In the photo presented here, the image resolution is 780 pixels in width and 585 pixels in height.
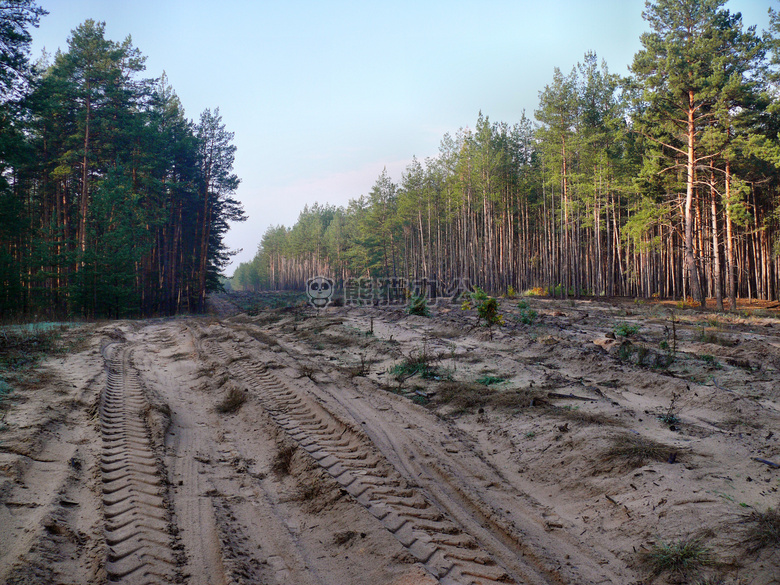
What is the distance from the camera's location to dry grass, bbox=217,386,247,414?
649 centimetres

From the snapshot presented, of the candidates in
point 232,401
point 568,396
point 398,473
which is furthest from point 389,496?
point 232,401

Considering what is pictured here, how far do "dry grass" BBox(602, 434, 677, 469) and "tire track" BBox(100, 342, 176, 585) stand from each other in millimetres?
4062

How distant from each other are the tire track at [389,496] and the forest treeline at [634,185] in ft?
68.4

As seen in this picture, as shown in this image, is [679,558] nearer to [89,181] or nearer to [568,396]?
[568,396]

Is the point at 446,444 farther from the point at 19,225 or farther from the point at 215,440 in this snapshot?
the point at 19,225

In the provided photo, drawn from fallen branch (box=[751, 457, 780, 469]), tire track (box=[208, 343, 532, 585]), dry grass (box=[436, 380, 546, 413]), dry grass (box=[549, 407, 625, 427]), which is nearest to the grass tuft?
tire track (box=[208, 343, 532, 585])

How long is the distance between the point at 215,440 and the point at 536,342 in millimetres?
8072

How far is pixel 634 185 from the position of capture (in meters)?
22.1

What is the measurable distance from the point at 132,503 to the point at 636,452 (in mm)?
4775

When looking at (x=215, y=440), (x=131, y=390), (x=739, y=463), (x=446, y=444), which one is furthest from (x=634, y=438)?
(x=131, y=390)

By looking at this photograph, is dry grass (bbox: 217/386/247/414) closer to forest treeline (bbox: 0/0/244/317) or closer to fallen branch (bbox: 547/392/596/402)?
fallen branch (bbox: 547/392/596/402)

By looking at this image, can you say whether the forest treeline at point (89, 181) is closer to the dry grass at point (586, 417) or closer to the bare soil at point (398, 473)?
the bare soil at point (398, 473)

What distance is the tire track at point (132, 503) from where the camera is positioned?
271 centimetres

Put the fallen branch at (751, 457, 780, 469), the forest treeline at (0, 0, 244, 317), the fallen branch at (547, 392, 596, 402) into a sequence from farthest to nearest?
the forest treeline at (0, 0, 244, 317)
the fallen branch at (547, 392, 596, 402)
the fallen branch at (751, 457, 780, 469)
